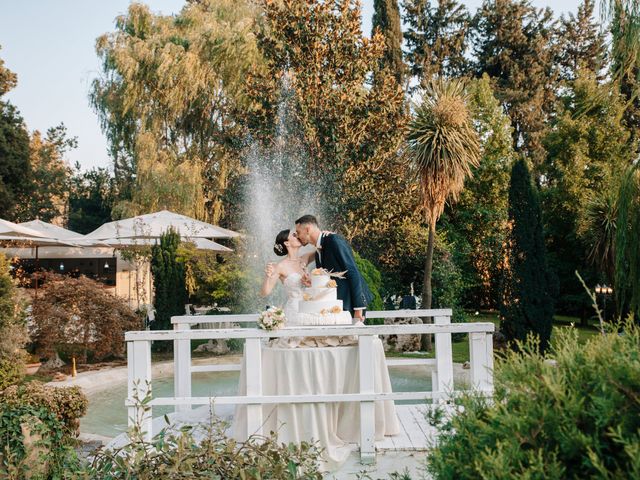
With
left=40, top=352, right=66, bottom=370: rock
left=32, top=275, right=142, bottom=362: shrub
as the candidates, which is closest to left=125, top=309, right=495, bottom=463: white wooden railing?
left=32, top=275, right=142, bottom=362: shrub

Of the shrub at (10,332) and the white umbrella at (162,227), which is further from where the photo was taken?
the white umbrella at (162,227)

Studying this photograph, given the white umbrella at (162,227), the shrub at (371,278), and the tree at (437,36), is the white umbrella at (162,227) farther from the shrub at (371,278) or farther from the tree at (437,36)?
the tree at (437,36)

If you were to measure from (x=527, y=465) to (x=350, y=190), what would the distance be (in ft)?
36.8

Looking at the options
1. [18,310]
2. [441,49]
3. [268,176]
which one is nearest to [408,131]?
[268,176]

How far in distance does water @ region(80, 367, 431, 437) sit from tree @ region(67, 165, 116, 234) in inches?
779

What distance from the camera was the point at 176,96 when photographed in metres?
19.4

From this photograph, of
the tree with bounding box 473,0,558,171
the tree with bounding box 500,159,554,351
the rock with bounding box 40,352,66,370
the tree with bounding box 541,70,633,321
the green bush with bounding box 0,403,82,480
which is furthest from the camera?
the tree with bounding box 473,0,558,171

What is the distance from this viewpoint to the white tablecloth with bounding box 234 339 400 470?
468 centimetres

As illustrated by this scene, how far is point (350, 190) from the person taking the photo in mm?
12742

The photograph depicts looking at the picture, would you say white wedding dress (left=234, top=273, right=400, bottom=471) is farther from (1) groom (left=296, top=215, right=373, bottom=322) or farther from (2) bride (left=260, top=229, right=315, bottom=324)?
(1) groom (left=296, top=215, right=373, bottom=322)

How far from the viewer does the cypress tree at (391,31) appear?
22.9m

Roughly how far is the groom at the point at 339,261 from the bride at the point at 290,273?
119mm

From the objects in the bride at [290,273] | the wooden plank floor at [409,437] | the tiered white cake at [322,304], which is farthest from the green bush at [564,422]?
the bride at [290,273]

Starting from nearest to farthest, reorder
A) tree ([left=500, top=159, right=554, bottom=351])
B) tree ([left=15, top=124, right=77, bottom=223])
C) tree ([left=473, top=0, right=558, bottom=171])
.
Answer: tree ([left=500, top=159, right=554, bottom=351])
tree ([left=473, top=0, right=558, bottom=171])
tree ([left=15, top=124, right=77, bottom=223])
